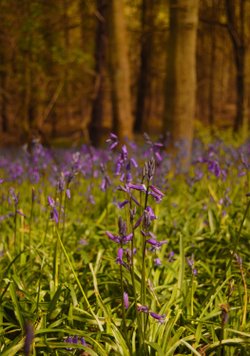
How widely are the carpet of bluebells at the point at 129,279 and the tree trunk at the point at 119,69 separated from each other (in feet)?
13.1

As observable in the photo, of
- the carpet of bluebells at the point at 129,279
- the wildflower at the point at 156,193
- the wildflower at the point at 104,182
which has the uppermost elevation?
the wildflower at the point at 156,193

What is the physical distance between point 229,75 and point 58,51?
78.1 ft

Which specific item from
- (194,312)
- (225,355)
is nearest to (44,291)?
(194,312)

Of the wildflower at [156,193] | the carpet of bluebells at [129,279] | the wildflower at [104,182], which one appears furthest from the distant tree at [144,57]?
the wildflower at [156,193]

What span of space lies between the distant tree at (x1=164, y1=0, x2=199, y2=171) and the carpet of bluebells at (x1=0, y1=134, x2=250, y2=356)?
2.84 m

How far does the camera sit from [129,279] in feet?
9.56

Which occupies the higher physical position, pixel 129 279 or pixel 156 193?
pixel 156 193

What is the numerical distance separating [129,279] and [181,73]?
5.34 meters

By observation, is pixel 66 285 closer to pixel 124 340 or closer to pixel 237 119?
pixel 124 340

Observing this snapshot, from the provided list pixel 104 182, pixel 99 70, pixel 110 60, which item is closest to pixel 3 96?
pixel 99 70

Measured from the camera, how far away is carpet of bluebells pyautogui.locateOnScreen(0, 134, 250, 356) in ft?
7.32

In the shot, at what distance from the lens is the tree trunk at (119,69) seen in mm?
8508

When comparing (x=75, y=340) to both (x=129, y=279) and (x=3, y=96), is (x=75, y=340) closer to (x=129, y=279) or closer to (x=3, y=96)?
(x=129, y=279)

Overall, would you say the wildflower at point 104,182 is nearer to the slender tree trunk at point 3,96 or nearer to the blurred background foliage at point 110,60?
the blurred background foliage at point 110,60
